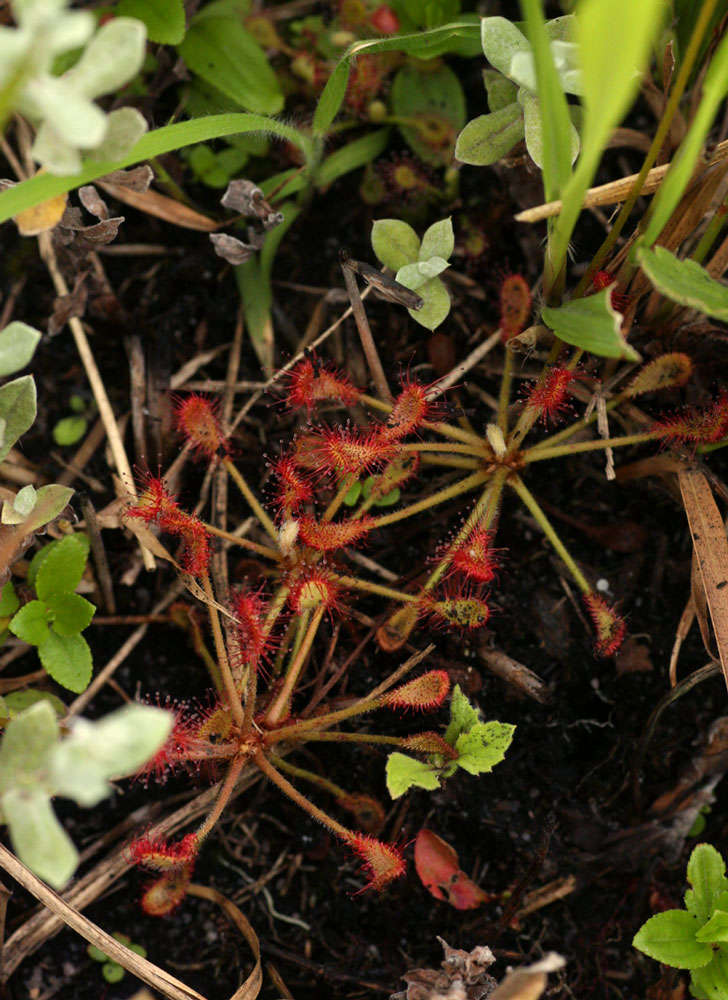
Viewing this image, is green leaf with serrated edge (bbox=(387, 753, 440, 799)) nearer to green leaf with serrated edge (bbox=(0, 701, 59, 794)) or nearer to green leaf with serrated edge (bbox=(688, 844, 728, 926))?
green leaf with serrated edge (bbox=(688, 844, 728, 926))

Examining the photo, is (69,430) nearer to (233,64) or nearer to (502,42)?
(233,64)

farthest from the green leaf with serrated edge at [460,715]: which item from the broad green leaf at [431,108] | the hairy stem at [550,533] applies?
the broad green leaf at [431,108]

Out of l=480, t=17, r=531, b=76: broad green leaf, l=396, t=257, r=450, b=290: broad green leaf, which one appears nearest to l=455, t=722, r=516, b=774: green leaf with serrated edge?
l=396, t=257, r=450, b=290: broad green leaf

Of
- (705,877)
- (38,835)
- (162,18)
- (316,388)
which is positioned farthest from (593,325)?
(162,18)

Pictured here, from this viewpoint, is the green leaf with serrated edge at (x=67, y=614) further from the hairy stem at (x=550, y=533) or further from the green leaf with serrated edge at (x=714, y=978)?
the green leaf with serrated edge at (x=714, y=978)

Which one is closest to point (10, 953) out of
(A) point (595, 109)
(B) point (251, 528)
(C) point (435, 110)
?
(B) point (251, 528)

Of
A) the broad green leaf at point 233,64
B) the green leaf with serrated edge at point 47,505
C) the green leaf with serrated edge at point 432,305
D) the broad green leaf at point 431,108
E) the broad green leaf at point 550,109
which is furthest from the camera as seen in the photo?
the broad green leaf at point 431,108
